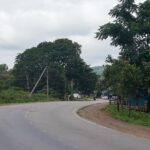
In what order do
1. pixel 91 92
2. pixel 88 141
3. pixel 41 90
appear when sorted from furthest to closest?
1. pixel 91 92
2. pixel 41 90
3. pixel 88 141

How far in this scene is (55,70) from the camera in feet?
317

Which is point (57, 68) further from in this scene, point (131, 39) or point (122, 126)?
point (122, 126)

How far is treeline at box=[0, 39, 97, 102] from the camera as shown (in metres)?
96.9

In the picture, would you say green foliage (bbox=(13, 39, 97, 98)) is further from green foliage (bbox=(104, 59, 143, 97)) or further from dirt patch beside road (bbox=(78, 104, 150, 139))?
dirt patch beside road (bbox=(78, 104, 150, 139))

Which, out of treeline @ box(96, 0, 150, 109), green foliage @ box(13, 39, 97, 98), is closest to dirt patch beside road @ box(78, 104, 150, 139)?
treeline @ box(96, 0, 150, 109)

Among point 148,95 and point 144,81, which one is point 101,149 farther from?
point 148,95

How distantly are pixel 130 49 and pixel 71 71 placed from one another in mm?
60975

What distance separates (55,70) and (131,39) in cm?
5396

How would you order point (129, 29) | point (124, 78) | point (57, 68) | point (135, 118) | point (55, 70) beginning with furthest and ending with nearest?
point (57, 68)
point (55, 70)
point (129, 29)
point (124, 78)
point (135, 118)

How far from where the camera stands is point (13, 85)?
Result: 10256cm

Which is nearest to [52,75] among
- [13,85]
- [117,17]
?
[13,85]

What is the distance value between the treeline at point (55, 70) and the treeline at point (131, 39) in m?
50.7

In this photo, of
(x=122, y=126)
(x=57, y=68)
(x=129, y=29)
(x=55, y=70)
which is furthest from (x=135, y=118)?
(x=57, y=68)

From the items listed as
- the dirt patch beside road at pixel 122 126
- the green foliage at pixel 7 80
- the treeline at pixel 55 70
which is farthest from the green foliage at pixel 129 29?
the green foliage at pixel 7 80
